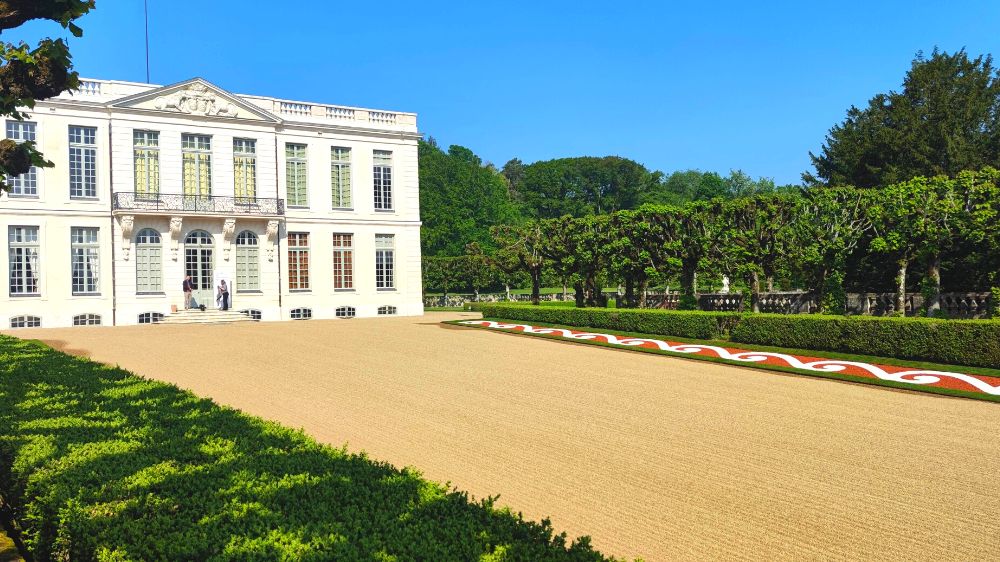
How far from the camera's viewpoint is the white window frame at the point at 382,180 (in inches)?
1718

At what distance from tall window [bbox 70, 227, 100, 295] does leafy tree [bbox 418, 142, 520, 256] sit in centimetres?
3866

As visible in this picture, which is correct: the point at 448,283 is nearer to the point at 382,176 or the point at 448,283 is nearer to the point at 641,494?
the point at 382,176

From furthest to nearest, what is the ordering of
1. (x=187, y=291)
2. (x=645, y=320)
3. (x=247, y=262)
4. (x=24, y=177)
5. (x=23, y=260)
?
(x=247, y=262)
(x=187, y=291)
(x=24, y=177)
(x=23, y=260)
(x=645, y=320)

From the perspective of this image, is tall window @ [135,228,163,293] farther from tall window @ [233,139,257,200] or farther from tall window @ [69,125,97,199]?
tall window @ [233,139,257,200]

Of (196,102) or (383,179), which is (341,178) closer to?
(383,179)

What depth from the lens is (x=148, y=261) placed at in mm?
36375

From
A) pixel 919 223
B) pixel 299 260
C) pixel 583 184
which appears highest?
pixel 583 184

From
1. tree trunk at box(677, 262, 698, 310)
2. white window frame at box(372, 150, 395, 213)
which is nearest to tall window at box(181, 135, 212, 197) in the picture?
white window frame at box(372, 150, 395, 213)

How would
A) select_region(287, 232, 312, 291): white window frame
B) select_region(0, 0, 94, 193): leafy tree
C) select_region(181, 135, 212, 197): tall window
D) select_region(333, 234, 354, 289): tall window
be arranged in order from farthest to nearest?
1. select_region(333, 234, 354, 289): tall window
2. select_region(287, 232, 312, 291): white window frame
3. select_region(181, 135, 212, 197): tall window
4. select_region(0, 0, 94, 193): leafy tree

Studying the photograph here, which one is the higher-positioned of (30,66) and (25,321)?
(30,66)

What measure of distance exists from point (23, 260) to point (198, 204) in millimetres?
8525

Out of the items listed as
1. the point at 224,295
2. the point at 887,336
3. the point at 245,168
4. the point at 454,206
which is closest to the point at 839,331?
the point at 887,336

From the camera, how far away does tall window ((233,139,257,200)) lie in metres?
39.3

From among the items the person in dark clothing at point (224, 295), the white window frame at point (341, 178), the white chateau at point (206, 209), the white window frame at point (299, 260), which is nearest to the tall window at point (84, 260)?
the white chateau at point (206, 209)
